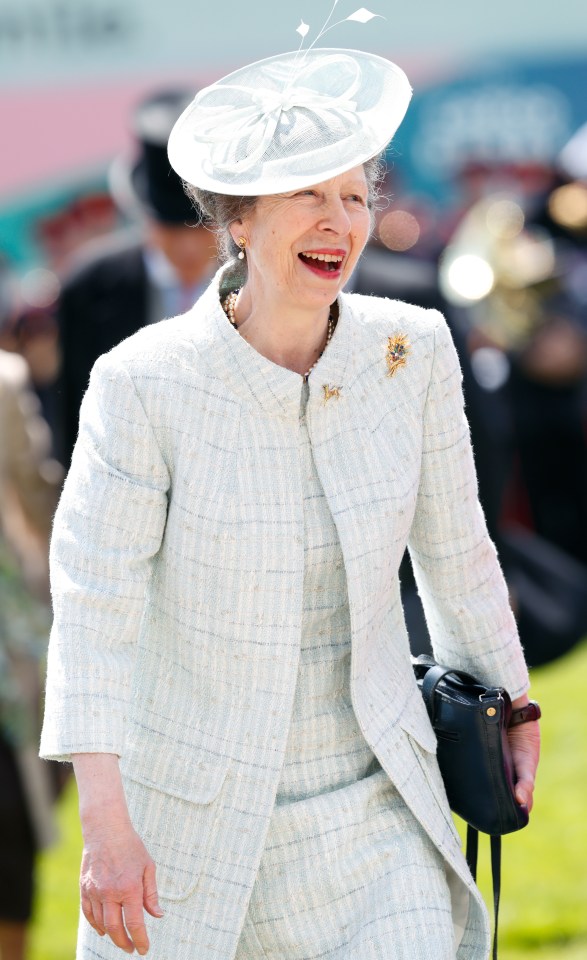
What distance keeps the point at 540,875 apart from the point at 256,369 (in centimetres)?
380

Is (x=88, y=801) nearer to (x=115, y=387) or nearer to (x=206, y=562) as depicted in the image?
(x=206, y=562)

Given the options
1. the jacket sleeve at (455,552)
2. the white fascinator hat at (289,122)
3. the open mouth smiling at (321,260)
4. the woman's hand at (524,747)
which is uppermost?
the white fascinator hat at (289,122)

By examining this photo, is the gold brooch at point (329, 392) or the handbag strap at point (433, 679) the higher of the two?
the gold brooch at point (329, 392)

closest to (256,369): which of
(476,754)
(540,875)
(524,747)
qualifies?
(476,754)

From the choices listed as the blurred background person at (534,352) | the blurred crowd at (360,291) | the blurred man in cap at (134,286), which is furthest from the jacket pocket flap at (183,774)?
the blurred background person at (534,352)

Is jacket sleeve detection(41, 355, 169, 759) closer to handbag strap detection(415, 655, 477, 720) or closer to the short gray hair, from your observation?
the short gray hair

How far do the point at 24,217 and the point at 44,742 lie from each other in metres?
9.63

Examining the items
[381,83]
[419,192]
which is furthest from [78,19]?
[381,83]

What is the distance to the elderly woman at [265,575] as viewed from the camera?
2945 millimetres

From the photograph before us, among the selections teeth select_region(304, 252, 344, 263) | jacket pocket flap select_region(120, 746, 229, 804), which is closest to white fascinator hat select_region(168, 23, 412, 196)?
teeth select_region(304, 252, 344, 263)

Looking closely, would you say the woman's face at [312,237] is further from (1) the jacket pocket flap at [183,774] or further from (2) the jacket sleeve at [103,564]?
(1) the jacket pocket flap at [183,774]

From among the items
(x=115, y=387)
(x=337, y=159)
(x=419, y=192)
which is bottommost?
(x=419, y=192)

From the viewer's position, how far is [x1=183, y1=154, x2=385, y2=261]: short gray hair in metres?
3.09

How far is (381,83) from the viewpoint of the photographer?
9.99 ft
